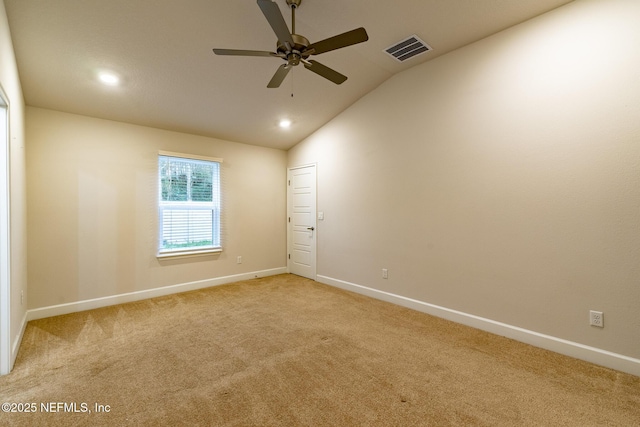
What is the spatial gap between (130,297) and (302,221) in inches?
114

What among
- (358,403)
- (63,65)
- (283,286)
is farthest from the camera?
(283,286)

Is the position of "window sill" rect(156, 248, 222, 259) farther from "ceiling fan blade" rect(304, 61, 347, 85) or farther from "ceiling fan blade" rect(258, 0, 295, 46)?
"ceiling fan blade" rect(258, 0, 295, 46)

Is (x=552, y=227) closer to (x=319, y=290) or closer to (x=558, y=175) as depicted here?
(x=558, y=175)

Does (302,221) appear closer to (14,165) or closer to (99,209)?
(99,209)

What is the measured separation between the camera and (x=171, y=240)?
420 cm

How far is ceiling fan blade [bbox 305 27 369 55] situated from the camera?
1.95 metres

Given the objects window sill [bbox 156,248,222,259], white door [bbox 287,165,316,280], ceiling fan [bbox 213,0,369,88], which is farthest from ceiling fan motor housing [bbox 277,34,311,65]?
window sill [bbox 156,248,222,259]

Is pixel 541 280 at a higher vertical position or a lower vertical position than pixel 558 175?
lower

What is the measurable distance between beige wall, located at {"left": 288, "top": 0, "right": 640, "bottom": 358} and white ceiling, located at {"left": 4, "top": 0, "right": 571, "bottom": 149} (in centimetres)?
37

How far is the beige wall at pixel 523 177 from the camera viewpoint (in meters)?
2.19

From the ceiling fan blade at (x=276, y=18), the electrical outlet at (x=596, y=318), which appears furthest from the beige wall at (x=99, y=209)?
the electrical outlet at (x=596, y=318)

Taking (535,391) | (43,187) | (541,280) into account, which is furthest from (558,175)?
(43,187)

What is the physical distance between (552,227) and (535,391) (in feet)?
4.57

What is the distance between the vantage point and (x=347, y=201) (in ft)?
14.4
